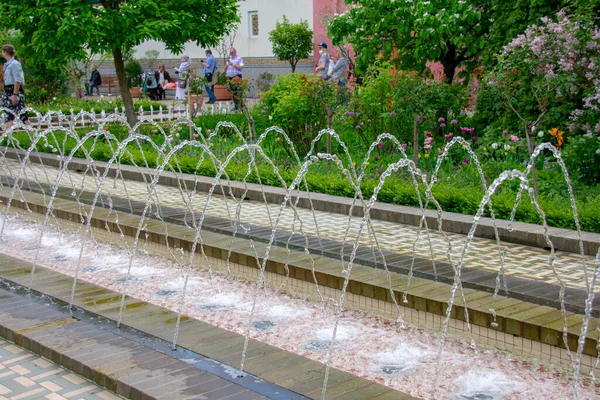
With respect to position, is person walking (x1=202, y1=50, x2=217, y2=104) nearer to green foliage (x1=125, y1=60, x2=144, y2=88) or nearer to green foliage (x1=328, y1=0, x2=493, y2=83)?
green foliage (x1=125, y1=60, x2=144, y2=88)

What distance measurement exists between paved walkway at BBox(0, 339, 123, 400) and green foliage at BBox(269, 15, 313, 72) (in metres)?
19.6

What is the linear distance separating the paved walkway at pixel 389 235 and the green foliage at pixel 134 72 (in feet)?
59.2

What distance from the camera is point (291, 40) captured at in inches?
915

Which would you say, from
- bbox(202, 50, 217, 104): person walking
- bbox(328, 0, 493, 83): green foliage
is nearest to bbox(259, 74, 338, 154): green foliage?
bbox(328, 0, 493, 83): green foliage

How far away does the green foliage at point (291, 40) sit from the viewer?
76.0 feet

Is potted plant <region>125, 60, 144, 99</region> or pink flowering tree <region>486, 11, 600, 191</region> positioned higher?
pink flowering tree <region>486, 11, 600, 191</region>

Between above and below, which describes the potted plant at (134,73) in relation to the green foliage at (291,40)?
below

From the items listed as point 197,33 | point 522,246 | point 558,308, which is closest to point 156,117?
point 197,33

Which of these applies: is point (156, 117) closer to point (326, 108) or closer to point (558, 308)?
point (326, 108)

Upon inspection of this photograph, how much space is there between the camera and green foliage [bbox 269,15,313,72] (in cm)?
2317

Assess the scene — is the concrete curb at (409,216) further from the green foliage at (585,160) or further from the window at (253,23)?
the window at (253,23)

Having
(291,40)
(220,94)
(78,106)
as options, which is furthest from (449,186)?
(291,40)

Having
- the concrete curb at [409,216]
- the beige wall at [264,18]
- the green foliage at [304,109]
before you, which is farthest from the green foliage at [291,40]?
the concrete curb at [409,216]

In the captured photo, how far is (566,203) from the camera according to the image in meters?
7.05
